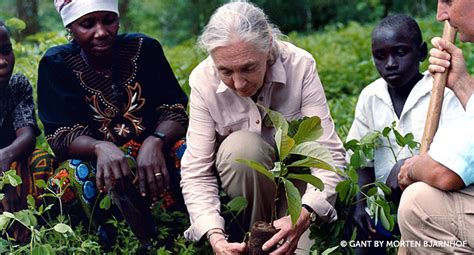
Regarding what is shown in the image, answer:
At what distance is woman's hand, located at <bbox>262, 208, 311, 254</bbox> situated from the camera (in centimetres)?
328

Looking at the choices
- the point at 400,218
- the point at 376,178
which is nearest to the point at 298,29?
the point at 376,178

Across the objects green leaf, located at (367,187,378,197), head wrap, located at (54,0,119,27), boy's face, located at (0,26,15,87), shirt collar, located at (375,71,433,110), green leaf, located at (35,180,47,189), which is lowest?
green leaf, located at (367,187,378,197)

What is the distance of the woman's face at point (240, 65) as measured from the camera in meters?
3.48

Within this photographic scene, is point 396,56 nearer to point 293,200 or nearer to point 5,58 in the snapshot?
point 293,200

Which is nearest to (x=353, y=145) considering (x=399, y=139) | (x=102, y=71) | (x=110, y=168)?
(x=399, y=139)

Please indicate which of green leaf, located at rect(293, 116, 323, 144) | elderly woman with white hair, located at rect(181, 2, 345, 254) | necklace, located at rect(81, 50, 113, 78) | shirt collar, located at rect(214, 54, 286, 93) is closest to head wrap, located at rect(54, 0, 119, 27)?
necklace, located at rect(81, 50, 113, 78)

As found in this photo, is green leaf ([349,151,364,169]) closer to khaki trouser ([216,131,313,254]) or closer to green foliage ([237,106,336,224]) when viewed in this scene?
khaki trouser ([216,131,313,254])

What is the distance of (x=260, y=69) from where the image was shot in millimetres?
3559

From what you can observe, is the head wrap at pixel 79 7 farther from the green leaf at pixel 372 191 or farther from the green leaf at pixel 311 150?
the green leaf at pixel 372 191

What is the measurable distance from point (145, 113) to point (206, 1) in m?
6.69

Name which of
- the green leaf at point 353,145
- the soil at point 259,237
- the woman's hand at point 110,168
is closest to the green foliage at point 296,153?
the soil at point 259,237

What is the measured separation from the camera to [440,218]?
312cm

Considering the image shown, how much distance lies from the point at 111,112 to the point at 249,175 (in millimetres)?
757

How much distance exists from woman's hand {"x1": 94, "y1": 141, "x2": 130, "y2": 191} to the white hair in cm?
61
